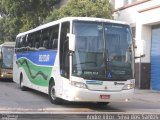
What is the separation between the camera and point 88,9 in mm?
26172

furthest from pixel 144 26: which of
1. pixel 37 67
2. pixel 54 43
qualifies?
pixel 54 43

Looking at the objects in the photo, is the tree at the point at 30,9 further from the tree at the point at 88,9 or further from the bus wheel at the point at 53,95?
the bus wheel at the point at 53,95

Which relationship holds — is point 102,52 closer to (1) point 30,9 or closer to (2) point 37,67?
(2) point 37,67

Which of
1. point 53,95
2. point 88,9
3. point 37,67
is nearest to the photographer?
point 53,95

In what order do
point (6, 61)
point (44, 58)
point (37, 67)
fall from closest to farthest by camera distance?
point (44, 58) → point (37, 67) → point (6, 61)

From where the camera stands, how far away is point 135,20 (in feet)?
90.4

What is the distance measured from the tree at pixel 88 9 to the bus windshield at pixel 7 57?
644cm

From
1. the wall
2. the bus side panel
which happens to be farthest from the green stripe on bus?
the wall

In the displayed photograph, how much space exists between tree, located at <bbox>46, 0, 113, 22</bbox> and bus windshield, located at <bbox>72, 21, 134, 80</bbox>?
11077mm

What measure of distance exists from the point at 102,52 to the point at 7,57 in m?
19.0

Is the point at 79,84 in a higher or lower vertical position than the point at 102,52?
lower

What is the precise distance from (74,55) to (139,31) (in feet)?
43.3

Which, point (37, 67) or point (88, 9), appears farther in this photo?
point (88, 9)

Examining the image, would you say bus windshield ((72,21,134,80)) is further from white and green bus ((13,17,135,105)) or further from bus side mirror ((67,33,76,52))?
bus side mirror ((67,33,76,52))
